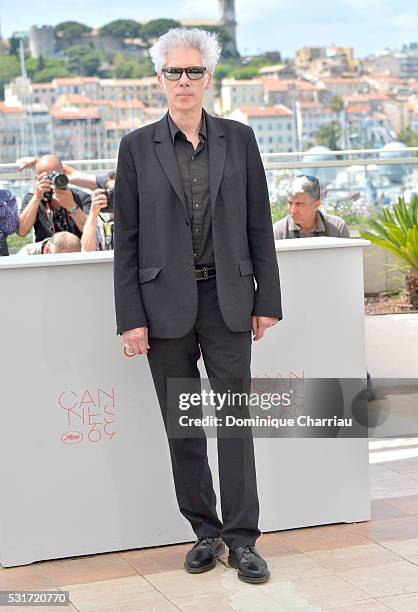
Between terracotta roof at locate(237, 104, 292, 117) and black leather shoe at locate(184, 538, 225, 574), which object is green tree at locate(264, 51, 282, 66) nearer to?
terracotta roof at locate(237, 104, 292, 117)

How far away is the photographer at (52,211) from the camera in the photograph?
19.0 ft

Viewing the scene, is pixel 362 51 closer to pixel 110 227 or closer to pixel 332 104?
pixel 332 104

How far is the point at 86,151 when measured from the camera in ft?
190

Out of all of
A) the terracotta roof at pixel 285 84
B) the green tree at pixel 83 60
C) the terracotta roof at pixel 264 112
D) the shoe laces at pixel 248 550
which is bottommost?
the shoe laces at pixel 248 550

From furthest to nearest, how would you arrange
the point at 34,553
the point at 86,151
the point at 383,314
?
the point at 86,151 < the point at 383,314 < the point at 34,553

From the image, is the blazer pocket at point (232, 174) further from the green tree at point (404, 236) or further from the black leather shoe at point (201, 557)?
Answer: the green tree at point (404, 236)

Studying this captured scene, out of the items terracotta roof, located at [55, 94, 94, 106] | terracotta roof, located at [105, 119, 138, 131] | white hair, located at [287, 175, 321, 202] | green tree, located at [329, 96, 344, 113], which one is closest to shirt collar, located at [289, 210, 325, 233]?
white hair, located at [287, 175, 321, 202]

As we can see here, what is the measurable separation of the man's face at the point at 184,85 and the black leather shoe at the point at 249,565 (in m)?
1.38

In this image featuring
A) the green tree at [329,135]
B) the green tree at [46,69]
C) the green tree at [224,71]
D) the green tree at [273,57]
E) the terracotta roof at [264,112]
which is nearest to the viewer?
the terracotta roof at [264,112]

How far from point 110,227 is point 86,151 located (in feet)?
176

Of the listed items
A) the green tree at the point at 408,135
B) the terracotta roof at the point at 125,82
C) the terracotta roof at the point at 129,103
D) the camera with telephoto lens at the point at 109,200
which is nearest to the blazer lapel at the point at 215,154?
the camera with telephoto lens at the point at 109,200

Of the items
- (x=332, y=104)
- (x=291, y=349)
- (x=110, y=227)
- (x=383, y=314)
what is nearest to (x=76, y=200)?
(x=110, y=227)

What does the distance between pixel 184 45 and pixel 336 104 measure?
59931mm

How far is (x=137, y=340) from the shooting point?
3.31m
